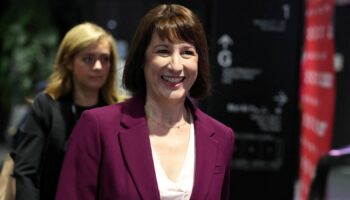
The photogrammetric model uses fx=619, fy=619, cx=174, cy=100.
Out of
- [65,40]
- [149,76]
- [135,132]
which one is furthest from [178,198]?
[65,40]

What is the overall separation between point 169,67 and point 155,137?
244 mm

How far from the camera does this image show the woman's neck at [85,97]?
9.21 ft

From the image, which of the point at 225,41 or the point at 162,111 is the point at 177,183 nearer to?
the point at 162,111

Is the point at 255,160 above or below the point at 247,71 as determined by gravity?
below

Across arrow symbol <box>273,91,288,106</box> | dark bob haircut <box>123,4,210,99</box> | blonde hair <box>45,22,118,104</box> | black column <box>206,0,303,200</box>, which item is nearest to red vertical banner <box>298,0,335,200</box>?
black column <box>206,0,303,200</box>

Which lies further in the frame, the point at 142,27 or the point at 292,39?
the point at 292,39

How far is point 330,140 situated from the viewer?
516 cm

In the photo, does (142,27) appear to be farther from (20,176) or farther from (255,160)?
(255,160)

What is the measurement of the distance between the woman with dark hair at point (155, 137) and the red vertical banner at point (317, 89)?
3.16m

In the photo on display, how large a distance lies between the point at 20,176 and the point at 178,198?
2.91 feet

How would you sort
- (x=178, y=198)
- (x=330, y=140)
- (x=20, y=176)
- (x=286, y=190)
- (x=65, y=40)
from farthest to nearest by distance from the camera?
(x=330, y=140) → (x=286, y=190) → (x=65, y=40) → (x=20, y=176) → (x=178, y=198)

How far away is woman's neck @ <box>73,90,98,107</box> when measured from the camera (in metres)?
2.81

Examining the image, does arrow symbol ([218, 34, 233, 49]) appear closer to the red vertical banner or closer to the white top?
the red vertical banner

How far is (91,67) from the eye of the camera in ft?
9.09
